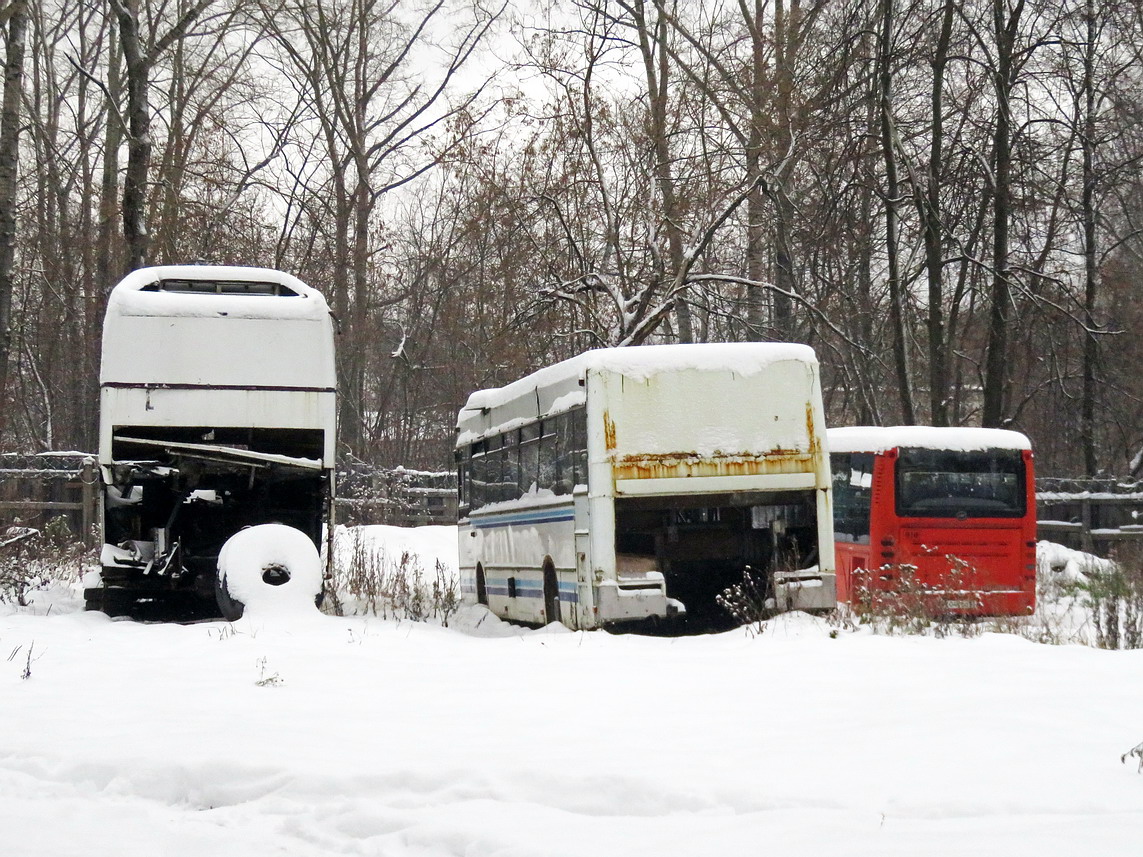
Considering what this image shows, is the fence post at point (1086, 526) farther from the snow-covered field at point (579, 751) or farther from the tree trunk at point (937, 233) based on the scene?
the snow-covered field at point (579, 751)

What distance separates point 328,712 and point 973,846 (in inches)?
168

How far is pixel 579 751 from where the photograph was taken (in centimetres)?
715

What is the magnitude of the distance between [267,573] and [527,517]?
344cm

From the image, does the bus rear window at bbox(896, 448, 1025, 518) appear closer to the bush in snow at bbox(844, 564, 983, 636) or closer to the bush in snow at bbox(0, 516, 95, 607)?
the bush in snow at bbox(844, 564, 983, 636)

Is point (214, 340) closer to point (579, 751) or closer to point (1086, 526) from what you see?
point (579, 751)

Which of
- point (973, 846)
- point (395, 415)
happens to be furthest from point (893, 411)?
point (973, 846)

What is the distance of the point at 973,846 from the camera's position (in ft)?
17.3

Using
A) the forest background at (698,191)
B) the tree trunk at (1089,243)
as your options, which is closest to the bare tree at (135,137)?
the forest background at (698,191)

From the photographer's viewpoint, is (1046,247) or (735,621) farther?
(1046,247)

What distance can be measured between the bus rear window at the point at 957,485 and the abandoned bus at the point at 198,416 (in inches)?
293

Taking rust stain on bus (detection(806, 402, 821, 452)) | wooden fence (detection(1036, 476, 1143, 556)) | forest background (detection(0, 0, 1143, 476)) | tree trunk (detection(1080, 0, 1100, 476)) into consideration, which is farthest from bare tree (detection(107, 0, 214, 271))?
wooden fence (detection(1036, 476, 1143, 556))

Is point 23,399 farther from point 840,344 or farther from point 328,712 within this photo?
point 328,712

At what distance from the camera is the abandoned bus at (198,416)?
53.1 feet

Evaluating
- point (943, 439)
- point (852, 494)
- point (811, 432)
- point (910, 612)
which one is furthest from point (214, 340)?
point (943, 439)
